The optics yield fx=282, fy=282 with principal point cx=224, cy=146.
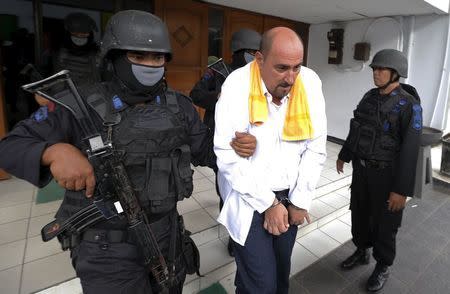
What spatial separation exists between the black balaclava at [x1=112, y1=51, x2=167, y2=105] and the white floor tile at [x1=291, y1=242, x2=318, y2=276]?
2.13 meters

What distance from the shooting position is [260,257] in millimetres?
1505

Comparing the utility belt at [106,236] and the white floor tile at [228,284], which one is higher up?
the utility belt at [106,236]

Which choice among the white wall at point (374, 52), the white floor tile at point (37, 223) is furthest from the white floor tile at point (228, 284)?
the white wall at point (374, 52)

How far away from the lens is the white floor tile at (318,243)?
2.88 meters

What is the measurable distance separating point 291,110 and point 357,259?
1915 mm

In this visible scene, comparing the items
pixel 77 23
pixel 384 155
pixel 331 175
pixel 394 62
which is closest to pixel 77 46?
pixel 77 23

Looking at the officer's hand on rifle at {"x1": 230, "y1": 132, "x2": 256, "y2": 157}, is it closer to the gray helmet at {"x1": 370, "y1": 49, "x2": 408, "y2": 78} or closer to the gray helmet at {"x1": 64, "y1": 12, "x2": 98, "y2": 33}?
the gray helmet at {"x1": 370, "y1": 49, "x2": 408, "y2": 78}

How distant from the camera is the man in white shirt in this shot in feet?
4.57

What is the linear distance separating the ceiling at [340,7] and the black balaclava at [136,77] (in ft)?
11.9

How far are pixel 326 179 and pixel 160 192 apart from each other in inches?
131

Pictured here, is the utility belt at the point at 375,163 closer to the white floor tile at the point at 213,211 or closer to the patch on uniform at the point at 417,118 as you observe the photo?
the patch on uniform at the point at 417,118

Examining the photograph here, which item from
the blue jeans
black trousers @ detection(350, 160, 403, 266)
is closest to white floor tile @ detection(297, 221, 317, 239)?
black trousers @ detection(350, 160, 403, 266)

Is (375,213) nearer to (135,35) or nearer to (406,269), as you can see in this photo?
(406,269)

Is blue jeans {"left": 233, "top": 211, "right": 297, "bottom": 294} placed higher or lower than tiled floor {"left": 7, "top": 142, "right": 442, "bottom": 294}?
higher
